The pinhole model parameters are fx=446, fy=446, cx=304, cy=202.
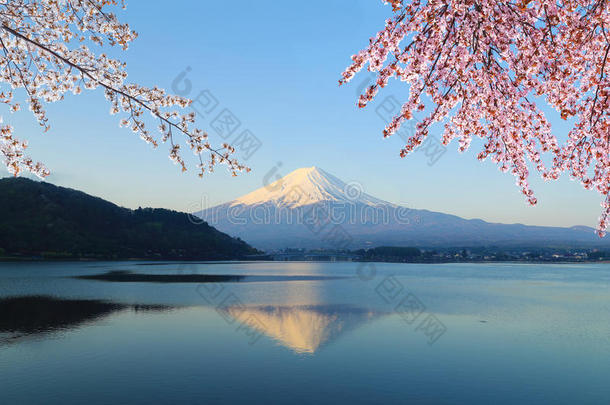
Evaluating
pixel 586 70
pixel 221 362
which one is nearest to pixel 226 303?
pixel 221 362

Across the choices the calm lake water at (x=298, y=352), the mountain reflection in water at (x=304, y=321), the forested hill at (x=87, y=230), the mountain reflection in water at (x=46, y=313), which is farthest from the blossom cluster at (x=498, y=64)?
the forested hill at (x=87, y=230)

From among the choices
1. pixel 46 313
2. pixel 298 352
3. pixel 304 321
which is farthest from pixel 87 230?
pixel 298 352

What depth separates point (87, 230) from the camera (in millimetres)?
118375

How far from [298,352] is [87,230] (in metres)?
115

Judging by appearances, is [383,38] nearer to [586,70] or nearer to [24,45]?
[586,70]

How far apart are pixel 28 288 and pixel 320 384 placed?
37.1 m

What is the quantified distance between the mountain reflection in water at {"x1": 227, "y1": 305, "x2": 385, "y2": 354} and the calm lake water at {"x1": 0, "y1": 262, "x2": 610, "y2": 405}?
0.07m

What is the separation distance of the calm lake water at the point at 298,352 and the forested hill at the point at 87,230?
82.7 meters

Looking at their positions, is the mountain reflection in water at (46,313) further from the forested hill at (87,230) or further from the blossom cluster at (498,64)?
the forested hill at (87,230)

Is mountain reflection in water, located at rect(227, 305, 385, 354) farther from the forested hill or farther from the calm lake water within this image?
the forested hill

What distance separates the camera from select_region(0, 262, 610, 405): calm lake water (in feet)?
43.8

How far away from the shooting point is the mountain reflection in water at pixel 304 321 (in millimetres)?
20781

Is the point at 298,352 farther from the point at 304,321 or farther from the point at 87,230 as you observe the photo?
the point at 87,230

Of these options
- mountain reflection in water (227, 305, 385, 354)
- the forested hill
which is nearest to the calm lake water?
mountain reflection in water (227, 305, 385, 354)
